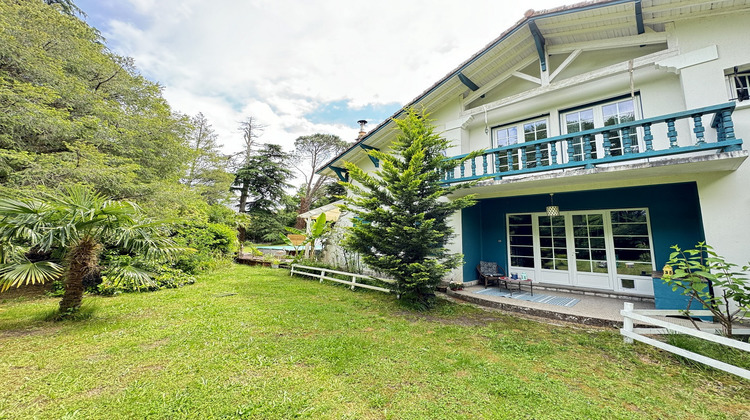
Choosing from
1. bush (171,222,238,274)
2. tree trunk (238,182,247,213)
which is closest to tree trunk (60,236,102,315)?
bush (171,222,238,274)

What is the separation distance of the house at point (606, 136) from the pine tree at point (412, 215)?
1.67 meters

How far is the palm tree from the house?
7.55 metres

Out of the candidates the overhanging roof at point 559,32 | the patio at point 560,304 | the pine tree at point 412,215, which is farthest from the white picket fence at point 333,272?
the overhanging roof at point 559,32

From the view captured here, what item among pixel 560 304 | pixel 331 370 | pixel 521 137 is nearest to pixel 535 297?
pixel 560 304

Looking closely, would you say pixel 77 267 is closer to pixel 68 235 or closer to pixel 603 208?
pixel 68 235

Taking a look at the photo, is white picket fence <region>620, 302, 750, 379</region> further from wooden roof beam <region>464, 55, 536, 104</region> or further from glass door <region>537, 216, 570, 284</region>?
wooden roof beam <region>464, 55, 536, 104</region>

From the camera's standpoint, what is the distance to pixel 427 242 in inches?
232

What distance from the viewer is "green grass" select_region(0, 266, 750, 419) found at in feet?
8.32

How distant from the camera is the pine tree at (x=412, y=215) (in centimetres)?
580

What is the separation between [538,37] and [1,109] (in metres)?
13.5

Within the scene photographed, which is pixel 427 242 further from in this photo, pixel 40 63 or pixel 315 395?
pixel 40 63

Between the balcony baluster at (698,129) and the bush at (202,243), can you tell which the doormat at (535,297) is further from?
the bush at (202,243)

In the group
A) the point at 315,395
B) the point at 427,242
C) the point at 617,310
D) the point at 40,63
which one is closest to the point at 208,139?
the point at 40,63

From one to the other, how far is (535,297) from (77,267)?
995 cm
